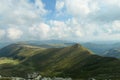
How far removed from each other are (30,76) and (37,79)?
13447 mm

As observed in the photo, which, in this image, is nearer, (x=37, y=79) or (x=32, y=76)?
(x=37, y=79)

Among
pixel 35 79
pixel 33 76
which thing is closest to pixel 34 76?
pixel 33 76

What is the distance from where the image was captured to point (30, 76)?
161 meters

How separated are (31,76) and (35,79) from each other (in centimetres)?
1219

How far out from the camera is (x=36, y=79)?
488ft

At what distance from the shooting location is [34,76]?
161250mm

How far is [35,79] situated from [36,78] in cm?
878

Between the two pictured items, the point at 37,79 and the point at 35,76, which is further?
the point at 35,76

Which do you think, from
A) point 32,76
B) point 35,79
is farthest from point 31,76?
point 35,79

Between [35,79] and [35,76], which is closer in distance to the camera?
[35,79]

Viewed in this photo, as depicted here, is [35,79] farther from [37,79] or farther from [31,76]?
[31,76]

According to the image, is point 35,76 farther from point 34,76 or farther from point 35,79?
point 35,79

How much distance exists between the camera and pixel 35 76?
16250cm

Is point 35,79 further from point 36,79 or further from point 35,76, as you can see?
point 35,76
